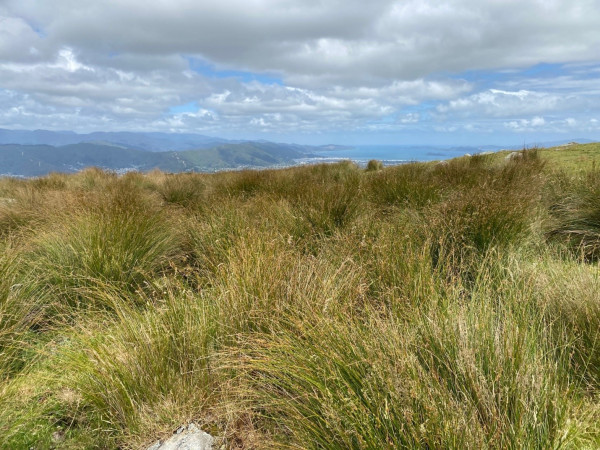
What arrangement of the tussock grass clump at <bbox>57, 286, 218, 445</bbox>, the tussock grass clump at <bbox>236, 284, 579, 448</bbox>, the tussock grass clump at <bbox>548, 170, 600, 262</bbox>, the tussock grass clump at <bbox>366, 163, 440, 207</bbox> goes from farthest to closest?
the tussock grass clump at <bbox>366, 163, 440, 207</bbox> < the tussock grass clump at <bbox>548, 170, 600, 262</bbox> < the tussock grass clump at <bbox>57, 286, 218, 445</bbox> < the tussock grass clump at <bbox>236, 284, 579, 448</bbox>

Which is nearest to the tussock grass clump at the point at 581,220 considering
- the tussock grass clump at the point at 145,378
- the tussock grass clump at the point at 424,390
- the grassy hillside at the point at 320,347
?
the grassy hillside at the point at 320,347

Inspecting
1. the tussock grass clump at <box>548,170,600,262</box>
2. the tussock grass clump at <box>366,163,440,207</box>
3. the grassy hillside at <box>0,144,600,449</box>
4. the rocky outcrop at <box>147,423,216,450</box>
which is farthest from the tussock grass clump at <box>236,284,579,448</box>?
the tussock grass clump at <box>366,163,440,207</box>

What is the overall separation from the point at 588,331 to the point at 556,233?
3.36m

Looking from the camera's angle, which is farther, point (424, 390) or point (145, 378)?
point (145, 378)

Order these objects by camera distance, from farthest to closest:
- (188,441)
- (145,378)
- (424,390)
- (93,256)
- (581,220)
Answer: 1. (581,220)
2. (93,256)
3. (145,378)
4. (188,441)
5. (424,390)

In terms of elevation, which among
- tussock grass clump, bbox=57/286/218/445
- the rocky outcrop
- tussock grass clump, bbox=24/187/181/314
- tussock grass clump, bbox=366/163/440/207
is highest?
tussock grass clump, bbox=366/163/440/207

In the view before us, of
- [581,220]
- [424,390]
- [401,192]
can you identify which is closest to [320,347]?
[424,390]

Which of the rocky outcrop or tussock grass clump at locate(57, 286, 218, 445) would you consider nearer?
the rocky outcrop

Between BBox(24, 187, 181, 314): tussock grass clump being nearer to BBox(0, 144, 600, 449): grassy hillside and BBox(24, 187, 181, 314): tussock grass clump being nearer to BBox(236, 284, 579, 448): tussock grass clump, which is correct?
BBox(0, 144, 600, 449): grassy hillside

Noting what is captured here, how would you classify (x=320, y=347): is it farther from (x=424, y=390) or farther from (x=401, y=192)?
(x=401, y=192)

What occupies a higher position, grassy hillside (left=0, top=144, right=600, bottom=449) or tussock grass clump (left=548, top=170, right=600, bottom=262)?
tussock grass clump (left=548, top=170, right=600, bottom=262)

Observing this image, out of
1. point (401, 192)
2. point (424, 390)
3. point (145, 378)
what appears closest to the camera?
point (424, 390)

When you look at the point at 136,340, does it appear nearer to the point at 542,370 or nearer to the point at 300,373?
the point at 300,373

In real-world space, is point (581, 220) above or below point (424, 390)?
above
